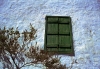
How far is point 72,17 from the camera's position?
5.89 metres

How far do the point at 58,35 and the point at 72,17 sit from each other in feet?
2.45

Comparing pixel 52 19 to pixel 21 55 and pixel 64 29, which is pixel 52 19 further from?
pixel 21 55

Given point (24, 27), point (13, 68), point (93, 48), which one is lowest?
point (13, 68)

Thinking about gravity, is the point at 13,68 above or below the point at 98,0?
below

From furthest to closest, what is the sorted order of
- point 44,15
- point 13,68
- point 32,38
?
point 44,15, point 32,38, point 13,68

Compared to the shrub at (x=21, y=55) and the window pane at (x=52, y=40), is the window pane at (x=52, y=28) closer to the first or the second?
the window pane at (x=52, y=40)

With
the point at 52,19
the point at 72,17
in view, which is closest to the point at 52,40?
the point at 52,19

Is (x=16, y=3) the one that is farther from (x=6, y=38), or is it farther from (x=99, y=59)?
(x=99, y=59)

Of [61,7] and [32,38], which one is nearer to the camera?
[32,38]

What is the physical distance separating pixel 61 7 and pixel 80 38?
3.90ft

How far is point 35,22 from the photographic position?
229 inches

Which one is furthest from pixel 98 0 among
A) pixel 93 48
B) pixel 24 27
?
pixel 24 27

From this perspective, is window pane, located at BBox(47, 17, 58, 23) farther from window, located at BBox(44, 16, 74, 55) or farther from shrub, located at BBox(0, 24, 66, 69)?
shrub, located at BBox(0, 24, 66, 69)

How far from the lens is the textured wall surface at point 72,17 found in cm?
538
